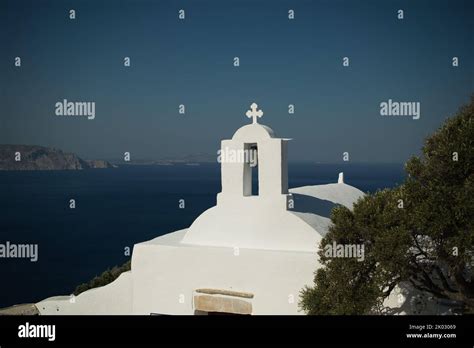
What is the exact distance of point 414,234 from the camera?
1143cm

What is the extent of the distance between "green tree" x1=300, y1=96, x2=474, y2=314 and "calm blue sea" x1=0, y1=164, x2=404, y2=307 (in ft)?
80.2

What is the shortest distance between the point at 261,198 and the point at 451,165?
4749 mm

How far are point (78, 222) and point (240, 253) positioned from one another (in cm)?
6234

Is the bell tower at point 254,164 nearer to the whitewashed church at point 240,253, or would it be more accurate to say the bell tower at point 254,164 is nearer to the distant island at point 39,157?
the whitewashed church at point 240,253

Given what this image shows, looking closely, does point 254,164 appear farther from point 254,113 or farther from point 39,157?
point 39,157

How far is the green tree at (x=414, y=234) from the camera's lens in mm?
11023

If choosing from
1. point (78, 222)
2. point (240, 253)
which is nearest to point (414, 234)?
point (240, 253)

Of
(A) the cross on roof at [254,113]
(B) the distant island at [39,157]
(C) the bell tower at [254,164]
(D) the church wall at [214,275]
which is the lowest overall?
(D) the church wall at [214,275]

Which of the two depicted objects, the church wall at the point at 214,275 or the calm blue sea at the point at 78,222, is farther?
the calm blue sea at the point at 78,222

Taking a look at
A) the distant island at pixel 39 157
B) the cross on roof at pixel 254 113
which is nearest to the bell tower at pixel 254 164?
the cross on roof at pixel 254 113

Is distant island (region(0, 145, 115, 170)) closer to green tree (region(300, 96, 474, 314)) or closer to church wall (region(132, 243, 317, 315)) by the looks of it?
church wall (region(132, 243, 317, 315))

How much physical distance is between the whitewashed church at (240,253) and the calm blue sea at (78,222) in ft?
74.4
